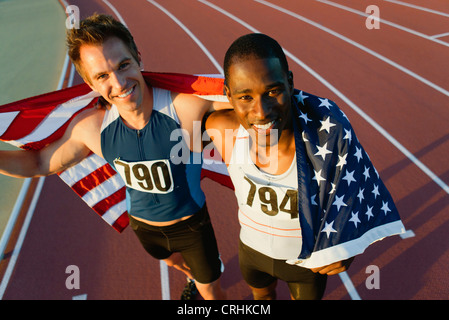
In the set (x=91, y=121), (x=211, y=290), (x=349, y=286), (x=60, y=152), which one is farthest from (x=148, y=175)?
(x=349, y=286)

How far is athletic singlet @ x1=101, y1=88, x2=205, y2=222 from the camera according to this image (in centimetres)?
209

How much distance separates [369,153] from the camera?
4.73 metres

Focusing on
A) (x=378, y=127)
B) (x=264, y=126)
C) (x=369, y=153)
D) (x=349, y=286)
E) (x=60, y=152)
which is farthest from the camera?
(x=378, y=127)

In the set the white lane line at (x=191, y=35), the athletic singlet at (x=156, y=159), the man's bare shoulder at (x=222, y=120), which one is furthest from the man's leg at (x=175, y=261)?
the white lane line at (x=191, y=35)

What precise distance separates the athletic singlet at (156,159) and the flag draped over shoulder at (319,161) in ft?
0.88

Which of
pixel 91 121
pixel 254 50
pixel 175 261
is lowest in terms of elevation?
pixel 175 261

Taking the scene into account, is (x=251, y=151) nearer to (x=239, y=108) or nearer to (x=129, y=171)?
(x=239, y=108)

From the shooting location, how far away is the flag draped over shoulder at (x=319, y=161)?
1763mm

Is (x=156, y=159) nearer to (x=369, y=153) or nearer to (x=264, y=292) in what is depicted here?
(x=264, y=292)

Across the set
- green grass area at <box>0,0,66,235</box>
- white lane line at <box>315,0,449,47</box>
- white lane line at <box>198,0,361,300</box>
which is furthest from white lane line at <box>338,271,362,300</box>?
white lane line at <box>315,0,449,47</box>

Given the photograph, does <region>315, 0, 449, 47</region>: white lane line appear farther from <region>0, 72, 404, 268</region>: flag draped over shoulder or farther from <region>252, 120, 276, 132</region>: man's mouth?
<region>252, 120, 276, 132</region>: man's mouth

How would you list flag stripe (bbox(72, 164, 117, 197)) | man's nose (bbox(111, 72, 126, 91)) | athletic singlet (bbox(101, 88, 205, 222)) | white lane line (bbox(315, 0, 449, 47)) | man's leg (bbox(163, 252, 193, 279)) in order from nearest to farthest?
1. man's nose (bbox(111, 72, 126, 91))
2. athletic singlet (bbox(101, 88, 205, 222))
3. flag stripe (bbox(72, 164, 117, 197))
4. man's leg (bbox(163, 252, 193, 279))
5. white lane line (bbox(315, 0, 449, 47))

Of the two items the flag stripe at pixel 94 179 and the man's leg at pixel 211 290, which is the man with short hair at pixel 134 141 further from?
the man's leg at pixel 211 290

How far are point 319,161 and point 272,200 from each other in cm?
34
